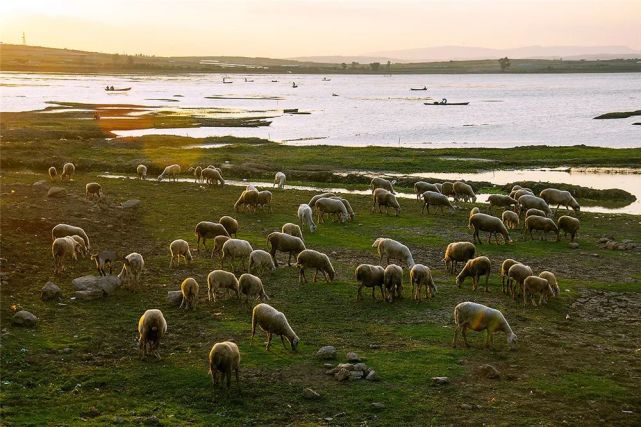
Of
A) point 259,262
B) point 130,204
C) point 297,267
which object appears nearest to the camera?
point 259,262

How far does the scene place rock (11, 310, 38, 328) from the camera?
17.0m

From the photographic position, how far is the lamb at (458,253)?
2323cm

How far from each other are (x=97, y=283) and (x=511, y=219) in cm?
1933

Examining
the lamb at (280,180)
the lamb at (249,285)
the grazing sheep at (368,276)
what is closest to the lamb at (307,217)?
the grazing sheep at (368,276)

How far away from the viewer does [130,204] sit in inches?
1326

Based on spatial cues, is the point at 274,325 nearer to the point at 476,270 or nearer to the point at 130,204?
the point at 476,270

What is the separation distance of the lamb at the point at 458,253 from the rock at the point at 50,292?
1271 cm

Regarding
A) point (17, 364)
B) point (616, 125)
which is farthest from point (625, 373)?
point (616, 125)

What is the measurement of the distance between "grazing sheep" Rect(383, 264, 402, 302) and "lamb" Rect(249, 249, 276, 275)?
14.3 ft

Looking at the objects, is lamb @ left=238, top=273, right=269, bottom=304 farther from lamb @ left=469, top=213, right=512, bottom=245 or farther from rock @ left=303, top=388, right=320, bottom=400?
lamb @ left=469, top=213, right=512, bottom=245

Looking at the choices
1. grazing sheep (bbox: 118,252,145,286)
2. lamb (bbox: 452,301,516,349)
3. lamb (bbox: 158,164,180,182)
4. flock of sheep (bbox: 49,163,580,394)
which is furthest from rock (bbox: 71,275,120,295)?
lamb (bbox: 158,164,180,182)

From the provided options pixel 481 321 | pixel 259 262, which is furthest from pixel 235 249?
pixel 481 321

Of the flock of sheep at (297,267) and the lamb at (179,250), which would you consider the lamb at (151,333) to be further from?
the lamb at (179,250)

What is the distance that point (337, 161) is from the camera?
187 feet
